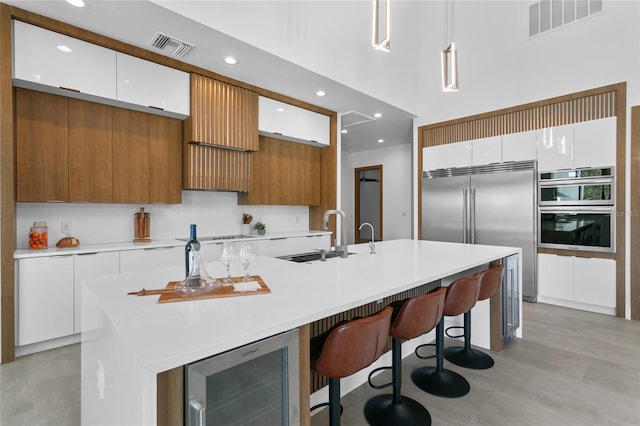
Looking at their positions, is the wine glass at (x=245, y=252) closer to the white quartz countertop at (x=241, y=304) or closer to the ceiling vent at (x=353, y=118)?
the white quartz countertop at (x=241, y=304)

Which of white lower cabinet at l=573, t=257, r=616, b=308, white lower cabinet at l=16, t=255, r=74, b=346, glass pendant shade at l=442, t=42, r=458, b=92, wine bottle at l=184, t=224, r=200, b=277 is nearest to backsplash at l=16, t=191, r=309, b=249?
white lower cabinet at l=16, t=255, r=74, b=346

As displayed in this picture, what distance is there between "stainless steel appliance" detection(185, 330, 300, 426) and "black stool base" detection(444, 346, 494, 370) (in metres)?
1.90

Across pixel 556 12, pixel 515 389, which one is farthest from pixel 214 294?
pixel 556 12

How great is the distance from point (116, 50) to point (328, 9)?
2374 mm

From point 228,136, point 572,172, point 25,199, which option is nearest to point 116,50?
point 228,136

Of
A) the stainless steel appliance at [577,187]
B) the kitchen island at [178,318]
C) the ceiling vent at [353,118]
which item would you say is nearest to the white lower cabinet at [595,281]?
the stainless steel appliance at [577,187]

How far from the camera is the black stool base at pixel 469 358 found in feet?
8.18

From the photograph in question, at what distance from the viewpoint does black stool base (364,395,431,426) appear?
181 centimetres

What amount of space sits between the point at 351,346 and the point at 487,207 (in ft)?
13.5

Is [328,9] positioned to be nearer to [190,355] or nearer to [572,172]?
[572,172]

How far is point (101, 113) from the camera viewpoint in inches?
126

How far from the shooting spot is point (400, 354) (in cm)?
187

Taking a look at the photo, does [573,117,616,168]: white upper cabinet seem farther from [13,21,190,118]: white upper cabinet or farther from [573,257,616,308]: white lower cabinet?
[13,21,190,118]: white upper cabinet

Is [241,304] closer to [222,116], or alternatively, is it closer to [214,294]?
[214,294]
